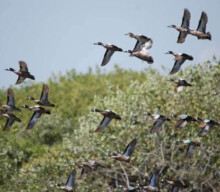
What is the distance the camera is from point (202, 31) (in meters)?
25.3

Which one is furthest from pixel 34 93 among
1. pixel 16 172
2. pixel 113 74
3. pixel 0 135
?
pixel 16 172

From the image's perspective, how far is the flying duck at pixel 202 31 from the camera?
24.9 meters

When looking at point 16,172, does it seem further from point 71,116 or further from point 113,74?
point 113,74

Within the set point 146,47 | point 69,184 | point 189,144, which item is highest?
point 146,47

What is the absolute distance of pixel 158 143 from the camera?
111ft

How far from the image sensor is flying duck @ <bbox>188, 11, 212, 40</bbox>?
979 inches

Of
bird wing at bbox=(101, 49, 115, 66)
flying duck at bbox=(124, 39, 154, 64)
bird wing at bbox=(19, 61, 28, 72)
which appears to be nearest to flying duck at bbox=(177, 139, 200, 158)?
flying duck at bbox=(124, 39, 154, 64)

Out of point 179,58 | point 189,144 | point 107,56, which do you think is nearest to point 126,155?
point 189,144

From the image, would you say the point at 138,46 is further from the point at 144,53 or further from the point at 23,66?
the point at 23,66

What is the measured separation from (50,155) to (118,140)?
404 cm

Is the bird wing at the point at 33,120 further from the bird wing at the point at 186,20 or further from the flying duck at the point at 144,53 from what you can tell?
the bird wing at the point at 186,20

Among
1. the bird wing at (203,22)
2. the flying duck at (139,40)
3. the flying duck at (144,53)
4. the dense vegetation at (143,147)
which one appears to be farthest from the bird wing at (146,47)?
the dense vegetation at (143,147)

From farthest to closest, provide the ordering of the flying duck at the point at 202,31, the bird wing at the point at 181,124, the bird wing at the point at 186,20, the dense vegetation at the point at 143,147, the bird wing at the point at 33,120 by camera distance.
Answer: the dense vegetation at the point at 143,147 < the bird wing at the point at 181,124 < the bird wing at the point at 33,120 < the bird wing at the point at 186,20 < the flying duck at the point at 202,31

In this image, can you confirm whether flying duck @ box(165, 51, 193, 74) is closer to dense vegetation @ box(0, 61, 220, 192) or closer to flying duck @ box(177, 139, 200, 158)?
flying duck @ box(177, 139, 200, 158)
